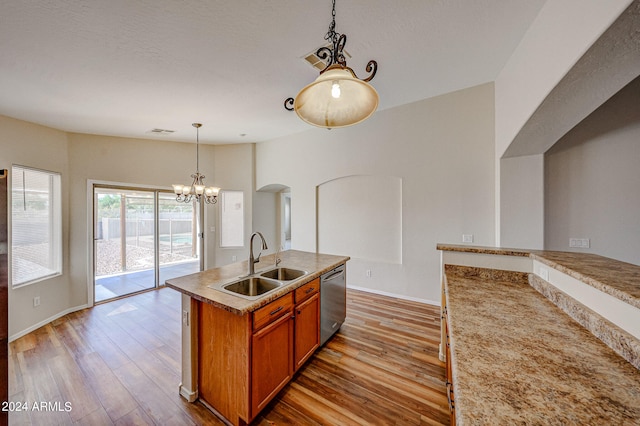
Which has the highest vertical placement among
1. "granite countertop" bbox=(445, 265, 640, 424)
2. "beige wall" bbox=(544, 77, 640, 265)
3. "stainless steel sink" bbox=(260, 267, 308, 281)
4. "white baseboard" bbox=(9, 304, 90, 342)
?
"beige wall" bbox=(544, 77, 640, 265)

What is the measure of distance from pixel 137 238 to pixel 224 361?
4.11 meters

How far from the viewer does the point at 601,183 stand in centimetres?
273

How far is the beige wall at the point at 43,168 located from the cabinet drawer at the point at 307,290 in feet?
12.3

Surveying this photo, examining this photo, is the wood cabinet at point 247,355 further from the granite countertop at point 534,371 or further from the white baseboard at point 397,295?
the white baseboard at point 397,295

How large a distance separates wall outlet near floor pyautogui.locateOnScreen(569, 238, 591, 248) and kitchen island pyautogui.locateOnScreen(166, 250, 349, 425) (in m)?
3.18

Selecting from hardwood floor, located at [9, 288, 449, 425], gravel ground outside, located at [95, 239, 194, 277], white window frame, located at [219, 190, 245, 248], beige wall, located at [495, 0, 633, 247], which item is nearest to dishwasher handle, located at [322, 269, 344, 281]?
hardwood floor, located at [9, 288, 449, 425]

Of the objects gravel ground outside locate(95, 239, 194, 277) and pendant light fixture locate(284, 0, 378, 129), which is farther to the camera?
gravel ground outside locate(95, 239, 194, 277)

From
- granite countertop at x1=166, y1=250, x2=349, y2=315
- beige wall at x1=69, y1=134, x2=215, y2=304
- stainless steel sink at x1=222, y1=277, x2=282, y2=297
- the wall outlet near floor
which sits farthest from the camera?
beige wall at x1=69, y1=134, x2=215, y2=304

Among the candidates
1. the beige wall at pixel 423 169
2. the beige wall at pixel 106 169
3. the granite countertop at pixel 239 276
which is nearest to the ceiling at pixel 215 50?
the beige wall at pixel 423 169

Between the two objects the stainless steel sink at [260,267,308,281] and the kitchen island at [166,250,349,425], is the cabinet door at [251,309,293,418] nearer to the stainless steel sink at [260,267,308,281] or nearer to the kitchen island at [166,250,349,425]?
the kitchen island at [166,250,349,425]

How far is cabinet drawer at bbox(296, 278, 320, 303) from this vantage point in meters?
2.07

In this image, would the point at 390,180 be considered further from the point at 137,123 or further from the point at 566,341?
the point at 137,123

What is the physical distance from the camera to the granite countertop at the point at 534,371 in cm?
66

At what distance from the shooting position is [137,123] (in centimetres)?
378
